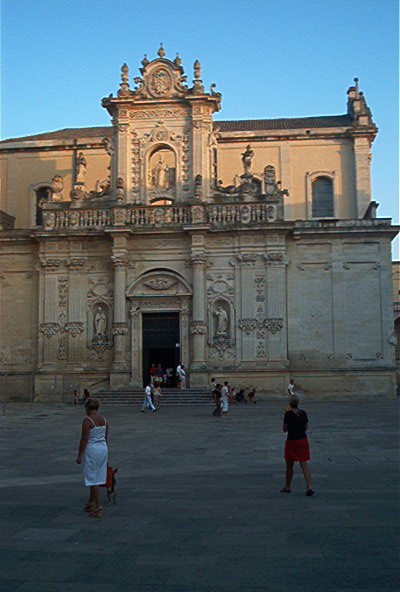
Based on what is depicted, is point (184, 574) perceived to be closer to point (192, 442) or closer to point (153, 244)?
point (192, 442)

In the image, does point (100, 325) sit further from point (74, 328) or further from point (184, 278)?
point (184, 278)

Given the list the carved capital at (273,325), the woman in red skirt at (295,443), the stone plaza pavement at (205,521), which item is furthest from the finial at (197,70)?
the woman in red skirt at (295,443)

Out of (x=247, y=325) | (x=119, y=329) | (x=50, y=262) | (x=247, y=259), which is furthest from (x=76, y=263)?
(x=247, y=325)

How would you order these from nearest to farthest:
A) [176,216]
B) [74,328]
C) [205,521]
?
[205,521] → [176,216] → [74,328]

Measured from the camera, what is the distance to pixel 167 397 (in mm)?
34219

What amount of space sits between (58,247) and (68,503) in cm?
2955

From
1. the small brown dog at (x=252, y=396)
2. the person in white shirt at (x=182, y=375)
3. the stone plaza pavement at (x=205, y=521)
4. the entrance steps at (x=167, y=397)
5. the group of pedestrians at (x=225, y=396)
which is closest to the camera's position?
the stone plaza pavement at (x=205, y=521)

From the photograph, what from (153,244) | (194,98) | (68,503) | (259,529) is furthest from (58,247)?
(259,529)

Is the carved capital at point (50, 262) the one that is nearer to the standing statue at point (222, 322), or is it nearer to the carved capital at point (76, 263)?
the carved capital at point (76, 263)

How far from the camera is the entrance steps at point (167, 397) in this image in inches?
1329

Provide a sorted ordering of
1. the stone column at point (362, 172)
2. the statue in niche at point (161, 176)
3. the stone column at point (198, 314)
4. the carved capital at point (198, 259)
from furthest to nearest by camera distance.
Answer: the stone column at point (362, 172), the statue in niche at point (161, 176), the carved capital at point (198, 259), the stone column at point (198, 314)

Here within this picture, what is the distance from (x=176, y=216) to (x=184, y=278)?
3.53 meters

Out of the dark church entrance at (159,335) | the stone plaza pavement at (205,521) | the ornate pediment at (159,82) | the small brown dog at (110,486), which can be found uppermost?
the ornate pediment at (159,82)

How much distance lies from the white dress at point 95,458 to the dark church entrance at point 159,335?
27986mm
